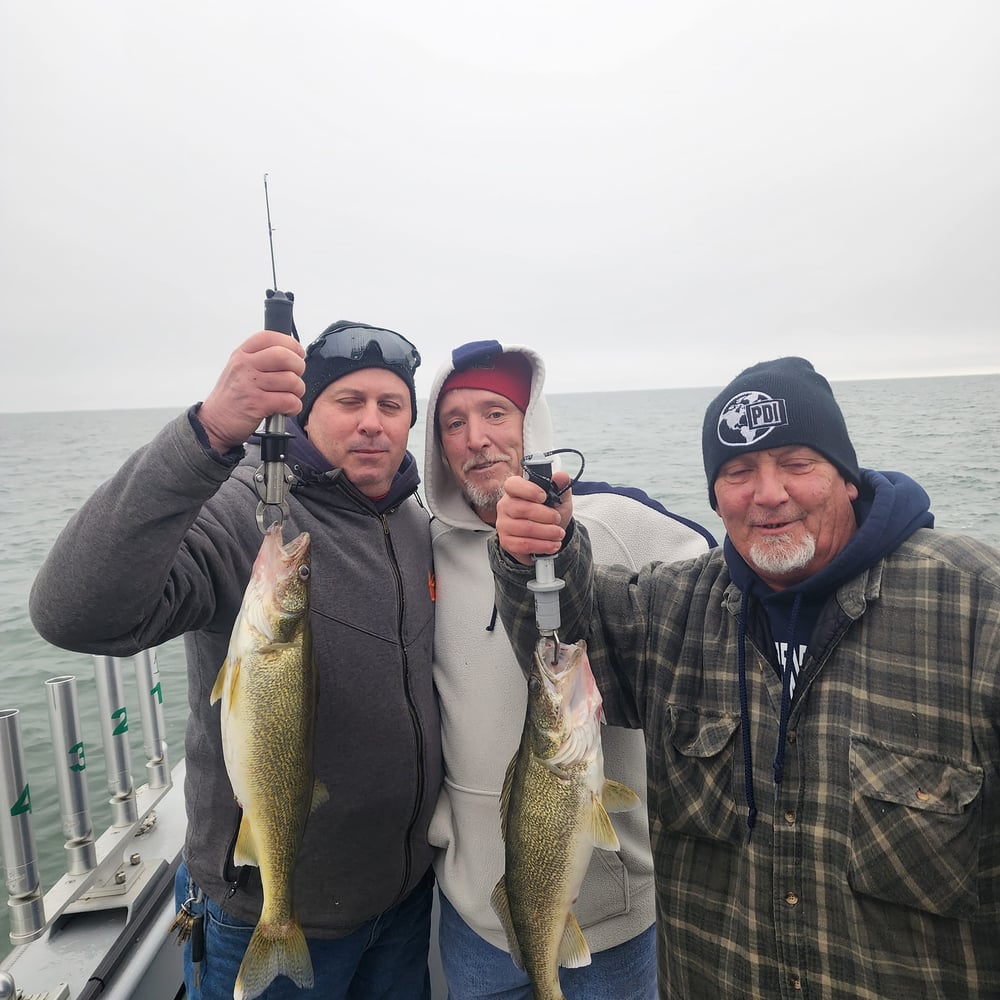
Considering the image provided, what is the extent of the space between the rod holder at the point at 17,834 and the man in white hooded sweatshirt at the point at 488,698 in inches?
68.8

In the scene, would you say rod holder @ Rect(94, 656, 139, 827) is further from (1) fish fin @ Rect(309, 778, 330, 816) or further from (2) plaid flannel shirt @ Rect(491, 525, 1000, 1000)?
(2) plaid flannel shirt @ Rect(491, 525, 1000, 1000)

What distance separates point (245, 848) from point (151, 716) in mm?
2384

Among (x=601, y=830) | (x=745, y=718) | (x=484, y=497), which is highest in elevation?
(x=484, y=497)

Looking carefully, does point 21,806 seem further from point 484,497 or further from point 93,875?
point 484,497

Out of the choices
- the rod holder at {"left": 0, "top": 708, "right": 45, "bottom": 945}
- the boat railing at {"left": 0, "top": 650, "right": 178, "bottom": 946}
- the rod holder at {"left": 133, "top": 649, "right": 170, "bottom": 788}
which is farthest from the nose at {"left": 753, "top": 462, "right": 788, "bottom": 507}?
the rod holder at {"left": 133, "top": 649, "right": 170, "bottom": 788}

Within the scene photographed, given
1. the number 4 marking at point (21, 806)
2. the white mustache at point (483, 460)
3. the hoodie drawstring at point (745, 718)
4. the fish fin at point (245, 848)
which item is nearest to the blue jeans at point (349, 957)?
the fish fin at point (245, 848)

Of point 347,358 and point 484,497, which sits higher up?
point 347,358

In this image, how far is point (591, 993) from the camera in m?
2.69

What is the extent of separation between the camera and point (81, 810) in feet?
10.6

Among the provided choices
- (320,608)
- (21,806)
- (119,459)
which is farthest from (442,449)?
(119,459)

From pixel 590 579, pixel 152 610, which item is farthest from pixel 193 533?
pixel 590 579

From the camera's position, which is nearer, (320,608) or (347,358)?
(320,608)

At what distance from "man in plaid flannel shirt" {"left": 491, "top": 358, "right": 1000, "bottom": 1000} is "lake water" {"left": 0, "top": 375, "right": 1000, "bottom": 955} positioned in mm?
800

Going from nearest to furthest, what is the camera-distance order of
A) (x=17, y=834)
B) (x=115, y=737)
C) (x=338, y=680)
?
(x=338, y=680) < (x=17, y=834) < (x=115, y=737)
